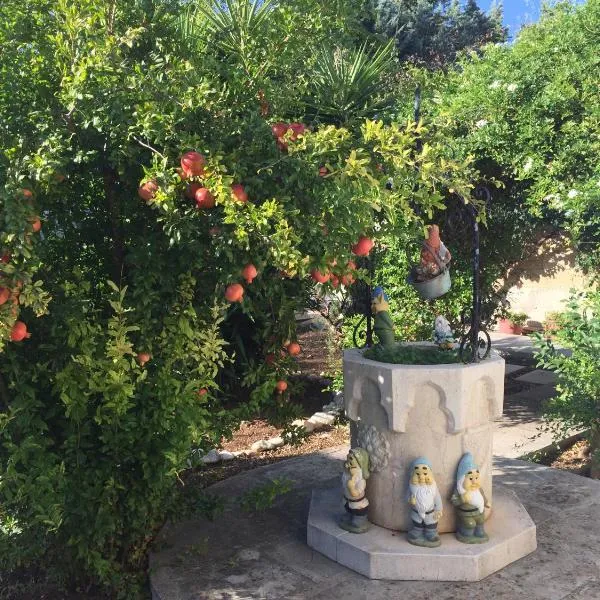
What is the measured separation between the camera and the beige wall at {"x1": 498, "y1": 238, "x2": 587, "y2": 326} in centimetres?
799

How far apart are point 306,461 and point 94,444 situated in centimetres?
247

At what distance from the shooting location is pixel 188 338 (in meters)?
3.22

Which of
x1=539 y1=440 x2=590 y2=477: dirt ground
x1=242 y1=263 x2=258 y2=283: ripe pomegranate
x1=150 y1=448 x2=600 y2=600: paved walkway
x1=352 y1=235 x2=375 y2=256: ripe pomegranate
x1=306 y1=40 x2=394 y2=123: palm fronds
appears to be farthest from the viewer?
x1=539 y1=440 x2=590 y2=477: dirt ground

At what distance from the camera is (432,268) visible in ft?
13.0

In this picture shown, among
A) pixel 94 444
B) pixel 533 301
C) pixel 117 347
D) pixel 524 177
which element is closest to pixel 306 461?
pixel 94 444

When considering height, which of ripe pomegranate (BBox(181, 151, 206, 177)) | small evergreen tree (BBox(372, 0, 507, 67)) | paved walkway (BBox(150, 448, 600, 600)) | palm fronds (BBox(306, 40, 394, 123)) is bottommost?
paved walkway (BBox(150, 448, 600, 600))

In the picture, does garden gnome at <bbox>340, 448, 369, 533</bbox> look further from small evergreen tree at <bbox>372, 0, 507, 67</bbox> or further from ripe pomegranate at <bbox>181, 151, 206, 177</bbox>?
small evergreen tree at <bbox>372, 0, 507, 67</bbox>

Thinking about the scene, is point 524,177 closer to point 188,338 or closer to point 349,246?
point 349,246

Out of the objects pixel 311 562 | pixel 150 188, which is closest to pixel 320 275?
pixel 150 188

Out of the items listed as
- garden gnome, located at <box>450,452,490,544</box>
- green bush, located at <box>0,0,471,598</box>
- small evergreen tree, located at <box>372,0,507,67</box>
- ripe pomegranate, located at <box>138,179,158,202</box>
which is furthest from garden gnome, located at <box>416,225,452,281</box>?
small evergreen tree, located at <box>372,0,507,67</box>

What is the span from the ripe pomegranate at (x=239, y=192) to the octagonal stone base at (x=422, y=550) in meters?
2.07

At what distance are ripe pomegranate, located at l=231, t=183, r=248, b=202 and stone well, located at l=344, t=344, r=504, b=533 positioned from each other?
1.47 metres

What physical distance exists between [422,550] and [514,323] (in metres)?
8.80

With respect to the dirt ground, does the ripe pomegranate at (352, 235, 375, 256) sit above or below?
above
